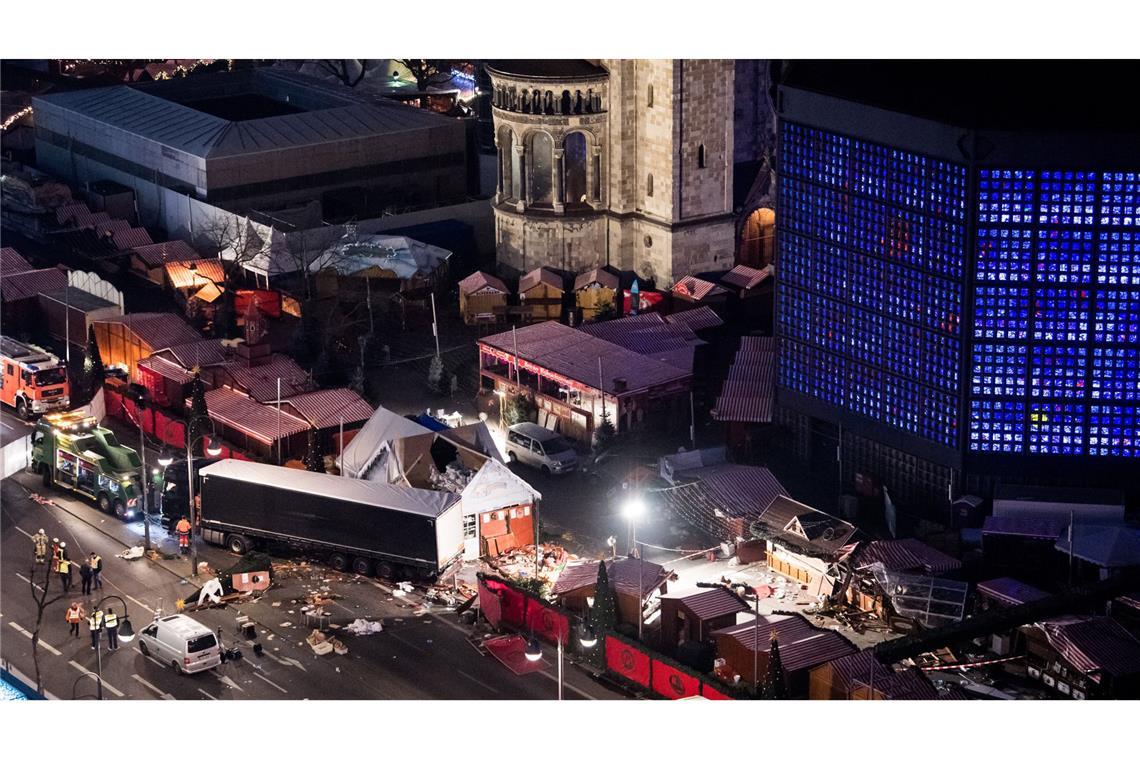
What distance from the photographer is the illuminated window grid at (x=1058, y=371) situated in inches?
3895

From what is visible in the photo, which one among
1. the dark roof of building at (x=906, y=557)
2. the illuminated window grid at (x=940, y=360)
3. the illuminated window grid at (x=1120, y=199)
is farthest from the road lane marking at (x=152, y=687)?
the illuminated window grid at (x=1120, y=199)

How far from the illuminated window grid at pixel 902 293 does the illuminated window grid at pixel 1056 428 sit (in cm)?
658

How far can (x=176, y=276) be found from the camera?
13650cm

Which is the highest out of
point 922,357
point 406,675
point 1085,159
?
point 1085,159

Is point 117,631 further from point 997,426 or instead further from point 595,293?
point 595,293

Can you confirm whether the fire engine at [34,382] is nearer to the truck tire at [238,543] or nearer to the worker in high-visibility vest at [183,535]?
the worker in high-visibility vest at [183,535]

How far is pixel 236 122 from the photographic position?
146875 millimetres

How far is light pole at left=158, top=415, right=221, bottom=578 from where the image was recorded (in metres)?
99.0

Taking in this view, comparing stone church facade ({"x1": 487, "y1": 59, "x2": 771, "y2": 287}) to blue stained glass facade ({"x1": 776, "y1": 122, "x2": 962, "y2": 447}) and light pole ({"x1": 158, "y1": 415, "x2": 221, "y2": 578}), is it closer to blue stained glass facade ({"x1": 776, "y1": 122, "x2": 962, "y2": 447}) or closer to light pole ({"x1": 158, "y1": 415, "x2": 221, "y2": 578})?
blue stained glass facade ({"x1": 776, "y1": 122, "x2": 962, "y2": 447})

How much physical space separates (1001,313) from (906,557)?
11.5m

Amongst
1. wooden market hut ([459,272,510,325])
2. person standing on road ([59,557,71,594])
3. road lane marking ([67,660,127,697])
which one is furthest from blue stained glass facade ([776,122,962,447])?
road lane marking ([67,660,127,697])

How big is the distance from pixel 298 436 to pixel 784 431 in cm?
2314

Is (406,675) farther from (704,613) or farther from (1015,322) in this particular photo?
(1015,322)

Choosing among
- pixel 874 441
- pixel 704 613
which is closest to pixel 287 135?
pixel 874 441
